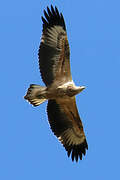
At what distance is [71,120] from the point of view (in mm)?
15898

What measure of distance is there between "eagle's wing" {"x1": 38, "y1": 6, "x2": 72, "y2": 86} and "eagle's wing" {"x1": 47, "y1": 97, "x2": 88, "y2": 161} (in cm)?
79

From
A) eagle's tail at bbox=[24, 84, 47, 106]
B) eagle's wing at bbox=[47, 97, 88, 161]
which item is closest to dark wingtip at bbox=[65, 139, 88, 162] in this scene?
eagle's wing at bbox=[47, 97, 88, 161]

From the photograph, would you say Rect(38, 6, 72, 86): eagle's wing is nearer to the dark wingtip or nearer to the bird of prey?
the bird of prey

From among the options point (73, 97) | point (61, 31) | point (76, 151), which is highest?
point (61, 31)

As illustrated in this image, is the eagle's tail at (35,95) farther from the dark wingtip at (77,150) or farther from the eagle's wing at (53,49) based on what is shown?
the dark wingtip at (77,150)

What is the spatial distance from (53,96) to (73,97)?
2.14 feet

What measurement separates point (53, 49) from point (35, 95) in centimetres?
128

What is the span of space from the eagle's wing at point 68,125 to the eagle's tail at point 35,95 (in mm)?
524

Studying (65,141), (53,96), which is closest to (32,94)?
(53,96)

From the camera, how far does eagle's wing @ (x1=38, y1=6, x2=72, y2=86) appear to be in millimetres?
14938

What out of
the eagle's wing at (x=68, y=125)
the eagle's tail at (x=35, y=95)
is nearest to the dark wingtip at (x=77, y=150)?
the eagle's wing at (x=68, y=125)

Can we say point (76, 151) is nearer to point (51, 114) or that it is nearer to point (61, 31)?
point (51, 114)

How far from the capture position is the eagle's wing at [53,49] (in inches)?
588

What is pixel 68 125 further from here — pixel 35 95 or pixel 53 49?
pixel 53 49
